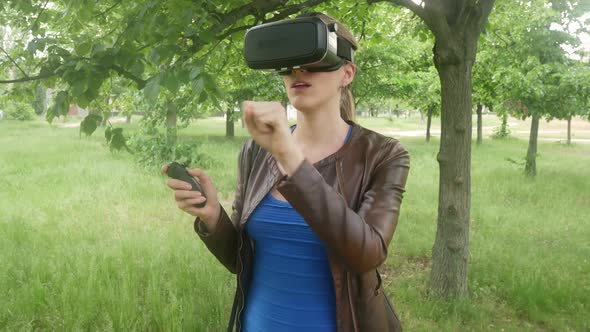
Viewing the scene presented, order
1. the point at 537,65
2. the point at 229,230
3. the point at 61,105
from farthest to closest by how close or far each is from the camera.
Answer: the point at 537,65 < the point at 61,105 < the point at 229,230

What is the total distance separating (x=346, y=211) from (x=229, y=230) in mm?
565

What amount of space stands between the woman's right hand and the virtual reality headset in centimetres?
40

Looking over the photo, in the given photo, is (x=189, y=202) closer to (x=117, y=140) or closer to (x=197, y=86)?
(x=197, y=86)

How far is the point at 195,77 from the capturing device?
1913 mm

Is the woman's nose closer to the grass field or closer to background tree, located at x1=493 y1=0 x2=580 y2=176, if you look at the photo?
the grass field

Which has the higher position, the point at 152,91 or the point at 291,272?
the point at 152,91

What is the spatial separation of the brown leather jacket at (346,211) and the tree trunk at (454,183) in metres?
2.68

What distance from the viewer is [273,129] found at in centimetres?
95

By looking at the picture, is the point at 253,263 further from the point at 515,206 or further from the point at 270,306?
the point at 515,206

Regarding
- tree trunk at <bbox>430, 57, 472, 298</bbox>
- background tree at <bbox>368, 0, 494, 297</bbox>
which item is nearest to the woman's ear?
background tree at <bbox>368, 0, 494, 297</bbox>

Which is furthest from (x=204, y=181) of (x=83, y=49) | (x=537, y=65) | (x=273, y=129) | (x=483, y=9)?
(x=537, y=65)

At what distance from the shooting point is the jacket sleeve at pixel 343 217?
99cm

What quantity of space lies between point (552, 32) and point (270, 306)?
34.3 feet

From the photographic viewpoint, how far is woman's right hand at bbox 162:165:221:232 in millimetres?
1247
